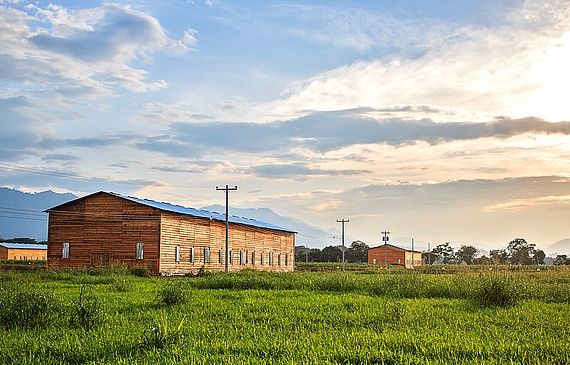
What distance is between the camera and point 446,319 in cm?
1268

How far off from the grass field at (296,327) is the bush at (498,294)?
0.10 ft

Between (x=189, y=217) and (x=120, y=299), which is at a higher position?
(x=189, y=217)

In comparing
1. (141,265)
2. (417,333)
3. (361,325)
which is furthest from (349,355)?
(141,265)

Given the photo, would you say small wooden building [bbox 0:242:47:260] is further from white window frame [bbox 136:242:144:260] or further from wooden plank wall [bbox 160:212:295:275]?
white window frame [bbox 136:242:144:260]

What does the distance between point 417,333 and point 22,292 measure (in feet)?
27.3

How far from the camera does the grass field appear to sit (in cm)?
900

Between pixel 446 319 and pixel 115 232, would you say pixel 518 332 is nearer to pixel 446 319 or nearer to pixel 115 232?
pixel 446 319

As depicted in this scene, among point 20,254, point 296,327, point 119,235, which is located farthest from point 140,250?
point 20,254

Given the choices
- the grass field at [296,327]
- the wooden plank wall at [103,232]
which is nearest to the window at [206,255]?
the wooden plank wall at [103,232]

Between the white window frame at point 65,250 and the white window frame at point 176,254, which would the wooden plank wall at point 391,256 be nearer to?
the white window frame at point 176,254

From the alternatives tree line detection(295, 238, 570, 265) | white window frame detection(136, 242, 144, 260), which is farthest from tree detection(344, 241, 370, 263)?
white window frame detection(136, 242, 144, 260)

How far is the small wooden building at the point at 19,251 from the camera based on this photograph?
80688mm

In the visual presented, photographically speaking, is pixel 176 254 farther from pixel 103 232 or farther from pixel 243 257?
pixel 243 257

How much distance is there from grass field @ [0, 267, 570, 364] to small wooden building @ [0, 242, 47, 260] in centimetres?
7078
